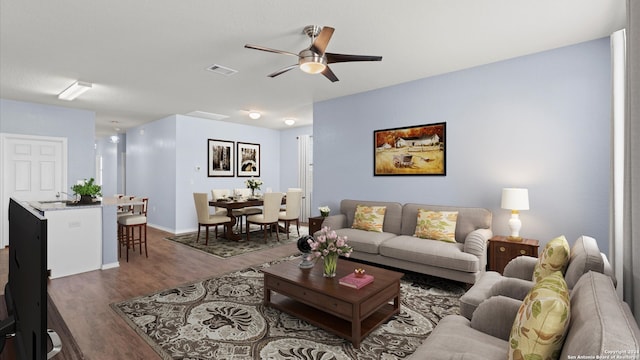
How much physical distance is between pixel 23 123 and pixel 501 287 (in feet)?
24.8

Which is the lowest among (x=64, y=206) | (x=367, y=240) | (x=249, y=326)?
(x=249, y=326)

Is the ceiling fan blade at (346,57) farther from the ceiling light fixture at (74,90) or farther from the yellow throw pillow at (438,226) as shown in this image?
the ceiling light fixture at (74,90)

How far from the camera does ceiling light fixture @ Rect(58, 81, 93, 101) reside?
170 inches

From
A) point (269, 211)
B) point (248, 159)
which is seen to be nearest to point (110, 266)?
point (269, 211)

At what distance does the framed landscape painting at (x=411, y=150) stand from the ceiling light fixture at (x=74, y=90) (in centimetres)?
429

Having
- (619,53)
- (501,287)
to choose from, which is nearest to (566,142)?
(619,53)

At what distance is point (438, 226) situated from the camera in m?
3.75

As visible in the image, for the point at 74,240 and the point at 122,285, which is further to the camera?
the point at 74,240

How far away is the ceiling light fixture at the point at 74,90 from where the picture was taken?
4312 millimetres

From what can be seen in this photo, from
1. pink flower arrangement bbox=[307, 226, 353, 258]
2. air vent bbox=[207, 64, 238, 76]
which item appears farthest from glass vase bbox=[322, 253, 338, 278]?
air vent bbox=[207, 64, 238, 76]

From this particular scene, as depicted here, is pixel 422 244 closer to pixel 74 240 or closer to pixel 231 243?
pixel 231 243

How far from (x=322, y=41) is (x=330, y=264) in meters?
1.96

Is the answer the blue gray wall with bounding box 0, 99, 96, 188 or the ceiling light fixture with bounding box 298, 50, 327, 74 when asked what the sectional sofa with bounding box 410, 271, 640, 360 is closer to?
the ceiling light fixture with bounding box 298, 50, 327, 74

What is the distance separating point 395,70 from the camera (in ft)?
13.1
